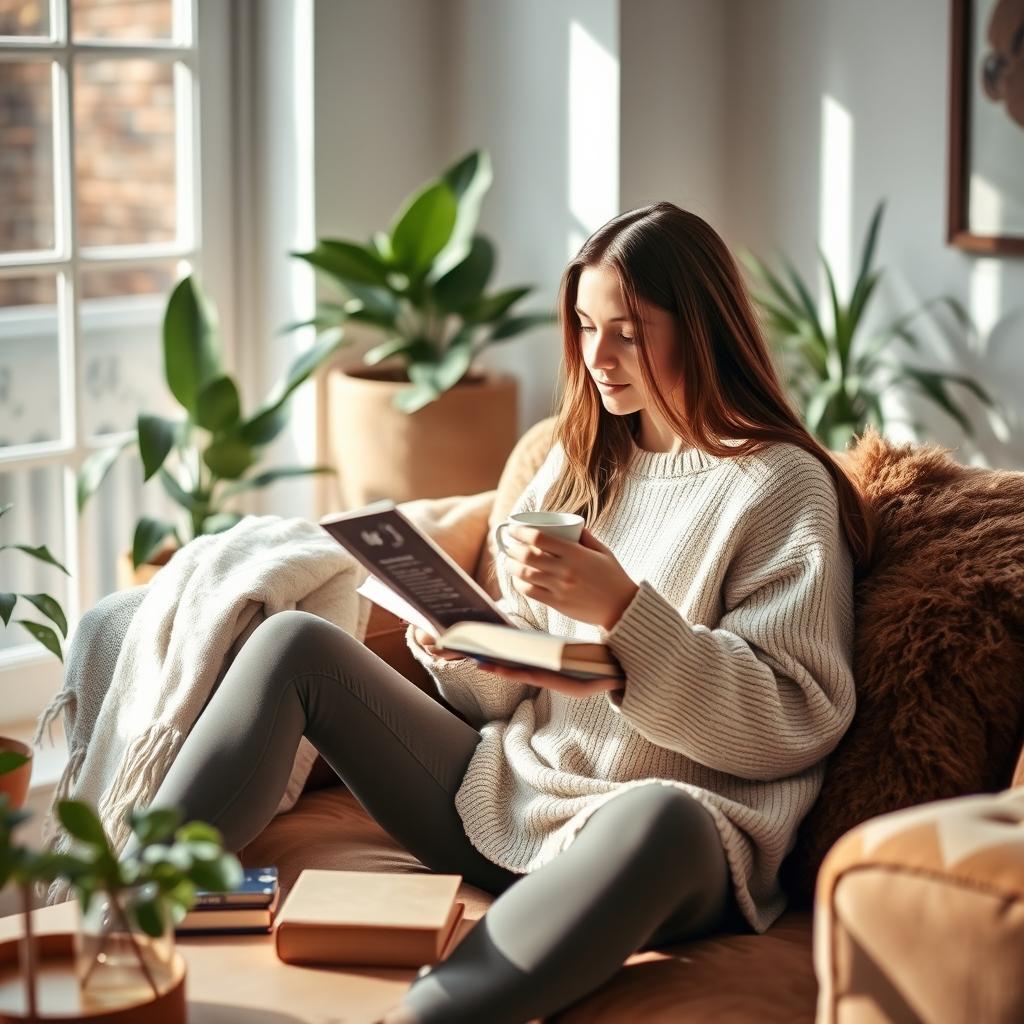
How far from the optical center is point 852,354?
2.97 meters

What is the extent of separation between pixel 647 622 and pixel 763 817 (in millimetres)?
260

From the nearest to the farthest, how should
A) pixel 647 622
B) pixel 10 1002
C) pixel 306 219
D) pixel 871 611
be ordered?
pixel 10 1002 < pixel 647 622 < pixel 871 611 < pixel 306 219

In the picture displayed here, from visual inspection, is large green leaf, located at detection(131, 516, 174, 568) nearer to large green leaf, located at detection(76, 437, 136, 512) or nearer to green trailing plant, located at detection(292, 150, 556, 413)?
large green leaf, located at detection(76, 437, 136, 512)

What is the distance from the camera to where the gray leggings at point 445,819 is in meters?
1.33

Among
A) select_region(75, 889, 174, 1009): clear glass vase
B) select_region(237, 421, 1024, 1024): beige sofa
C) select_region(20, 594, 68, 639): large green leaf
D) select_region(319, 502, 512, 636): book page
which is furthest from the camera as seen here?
select_region(20, 594, 68, 639): large green leaf

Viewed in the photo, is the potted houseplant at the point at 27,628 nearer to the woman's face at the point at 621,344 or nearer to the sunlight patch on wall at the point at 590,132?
the woman's face at the point at 621,344

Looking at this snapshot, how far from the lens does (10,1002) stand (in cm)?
128

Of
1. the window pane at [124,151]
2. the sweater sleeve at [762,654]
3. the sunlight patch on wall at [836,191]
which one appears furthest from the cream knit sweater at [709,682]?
the window pane at [124,151]

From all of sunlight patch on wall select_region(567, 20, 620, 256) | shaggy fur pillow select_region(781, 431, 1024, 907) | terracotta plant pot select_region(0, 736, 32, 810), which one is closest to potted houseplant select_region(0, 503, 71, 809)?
terracotta plant pot select_region(0, 736, 32, 810)

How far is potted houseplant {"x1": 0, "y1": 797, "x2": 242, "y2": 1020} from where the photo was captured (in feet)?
3.63

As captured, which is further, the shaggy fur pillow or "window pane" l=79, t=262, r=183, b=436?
"window pane" l=79, t=262, r=183, b=436

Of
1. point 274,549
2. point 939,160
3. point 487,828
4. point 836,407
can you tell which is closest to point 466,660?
point 487,828

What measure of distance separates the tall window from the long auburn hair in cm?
140

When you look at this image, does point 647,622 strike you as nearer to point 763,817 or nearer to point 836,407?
point 763,817
